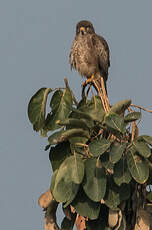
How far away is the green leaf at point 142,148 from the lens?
3711 mm

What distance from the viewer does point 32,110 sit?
5.00m

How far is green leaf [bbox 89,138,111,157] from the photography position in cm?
375

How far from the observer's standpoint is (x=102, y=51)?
9.12 metres

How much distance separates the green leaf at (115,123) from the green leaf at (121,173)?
11.1 inches

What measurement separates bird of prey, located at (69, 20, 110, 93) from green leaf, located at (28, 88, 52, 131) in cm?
389

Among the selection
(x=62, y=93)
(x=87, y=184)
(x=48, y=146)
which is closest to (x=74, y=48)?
(x=62, y=93)

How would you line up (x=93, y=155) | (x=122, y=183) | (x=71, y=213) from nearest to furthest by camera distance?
(x=93, y=155)
(x=122, y=183)
(x=71, y=213)

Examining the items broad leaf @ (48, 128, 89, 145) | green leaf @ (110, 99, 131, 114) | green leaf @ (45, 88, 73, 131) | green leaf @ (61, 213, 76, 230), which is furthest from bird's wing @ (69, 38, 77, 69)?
green leaf @ (61, 213, 76, 230)

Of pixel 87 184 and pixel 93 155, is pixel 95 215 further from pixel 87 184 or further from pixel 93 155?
pixel 93 155

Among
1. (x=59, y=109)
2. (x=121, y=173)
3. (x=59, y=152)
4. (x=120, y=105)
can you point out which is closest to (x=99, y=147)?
(x=121, y=173)

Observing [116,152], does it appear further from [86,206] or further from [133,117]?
[86,206]

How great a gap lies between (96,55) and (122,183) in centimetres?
530

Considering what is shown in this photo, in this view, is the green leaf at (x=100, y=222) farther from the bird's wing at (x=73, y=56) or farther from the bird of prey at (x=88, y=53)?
the bird's wing at (x=73, y=56)

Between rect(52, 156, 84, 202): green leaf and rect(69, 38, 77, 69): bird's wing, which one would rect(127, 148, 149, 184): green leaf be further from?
rect(69, 38, 77, 69): bird's wing
